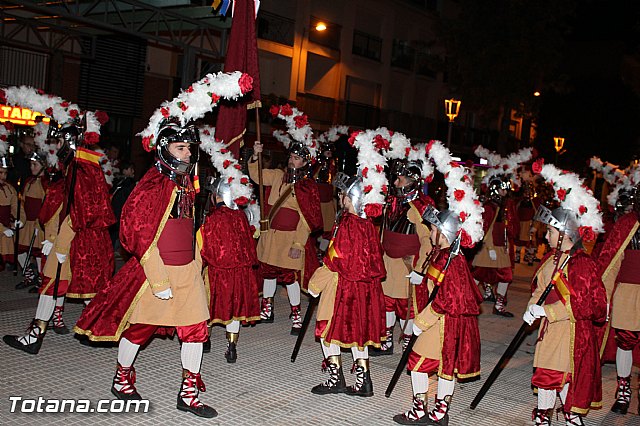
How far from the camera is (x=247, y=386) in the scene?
20.6 feet

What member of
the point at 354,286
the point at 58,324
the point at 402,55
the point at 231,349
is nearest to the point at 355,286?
the point at 354,286

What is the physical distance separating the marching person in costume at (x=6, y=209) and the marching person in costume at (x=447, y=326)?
6.64m

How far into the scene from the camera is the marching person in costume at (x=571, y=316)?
5.48 m

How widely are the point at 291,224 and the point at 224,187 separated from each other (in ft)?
6.67

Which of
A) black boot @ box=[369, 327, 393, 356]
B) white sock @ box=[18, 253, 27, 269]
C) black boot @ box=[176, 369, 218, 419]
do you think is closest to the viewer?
black boot @ box=[176, 369, 218, 419]

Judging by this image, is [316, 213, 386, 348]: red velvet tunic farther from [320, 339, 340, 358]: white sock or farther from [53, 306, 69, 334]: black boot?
[53, 306, 69, 334]: black boot

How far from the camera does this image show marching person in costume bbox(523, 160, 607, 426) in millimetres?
5477

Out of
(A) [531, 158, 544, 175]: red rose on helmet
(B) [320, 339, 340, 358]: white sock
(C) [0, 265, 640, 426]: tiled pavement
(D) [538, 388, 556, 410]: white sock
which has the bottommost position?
(C) [0, 265, 640, 426]: tiled pavement

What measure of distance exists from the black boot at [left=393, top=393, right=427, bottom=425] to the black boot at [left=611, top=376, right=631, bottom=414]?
83.8 inches

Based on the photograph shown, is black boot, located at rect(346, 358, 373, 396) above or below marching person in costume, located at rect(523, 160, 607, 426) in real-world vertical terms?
below

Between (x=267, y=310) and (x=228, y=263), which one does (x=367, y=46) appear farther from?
(x=228, y=263)

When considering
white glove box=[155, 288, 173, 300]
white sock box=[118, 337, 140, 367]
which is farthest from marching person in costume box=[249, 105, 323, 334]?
white glove box=[155, 288, 173, 300]

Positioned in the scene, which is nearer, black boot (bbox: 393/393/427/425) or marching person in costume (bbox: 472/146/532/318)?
black boot (bbox: 393/393/427/425)

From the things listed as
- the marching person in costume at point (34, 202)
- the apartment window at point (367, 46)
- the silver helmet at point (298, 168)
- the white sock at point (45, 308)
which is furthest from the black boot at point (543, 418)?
the apartment window at point (367, 46)
